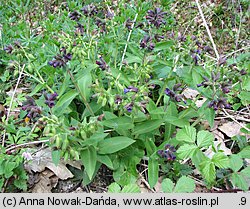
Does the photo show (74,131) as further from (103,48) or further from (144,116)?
(103,48)

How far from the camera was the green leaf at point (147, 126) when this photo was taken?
2.90 meters

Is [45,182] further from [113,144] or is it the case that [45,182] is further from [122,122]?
[122,122]

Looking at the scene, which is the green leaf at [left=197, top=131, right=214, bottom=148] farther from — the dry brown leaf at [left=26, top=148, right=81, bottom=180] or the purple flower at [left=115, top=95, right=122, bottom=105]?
the dry brown leaf at [left=26, top=148, right=81, bottom=180]

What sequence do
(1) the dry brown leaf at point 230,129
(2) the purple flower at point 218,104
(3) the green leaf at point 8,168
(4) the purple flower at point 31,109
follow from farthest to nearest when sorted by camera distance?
(1) the dry brown leaf at point 230,129
(3) the green leaf at point 8,168
(2) the purple flower at point 218,104
(4) the purple flower at point 31,109

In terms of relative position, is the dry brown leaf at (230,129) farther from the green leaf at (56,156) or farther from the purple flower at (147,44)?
the green leaf at (56,156)

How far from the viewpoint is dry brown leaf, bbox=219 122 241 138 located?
348 centimetres

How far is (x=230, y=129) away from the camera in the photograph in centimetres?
352

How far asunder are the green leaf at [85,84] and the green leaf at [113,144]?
381 millimetres

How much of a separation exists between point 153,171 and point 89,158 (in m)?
0.53

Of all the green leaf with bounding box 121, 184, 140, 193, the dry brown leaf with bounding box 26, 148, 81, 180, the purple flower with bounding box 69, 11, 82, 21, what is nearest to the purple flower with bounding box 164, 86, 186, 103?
the green leaf with bounding box 121, 184, 140, 193

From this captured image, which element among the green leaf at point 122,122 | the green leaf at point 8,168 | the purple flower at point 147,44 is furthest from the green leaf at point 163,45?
the green leaf at point 8,168

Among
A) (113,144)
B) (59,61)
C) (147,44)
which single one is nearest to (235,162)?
(113,144)

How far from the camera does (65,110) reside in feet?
9.41

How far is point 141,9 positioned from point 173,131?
1.96m
